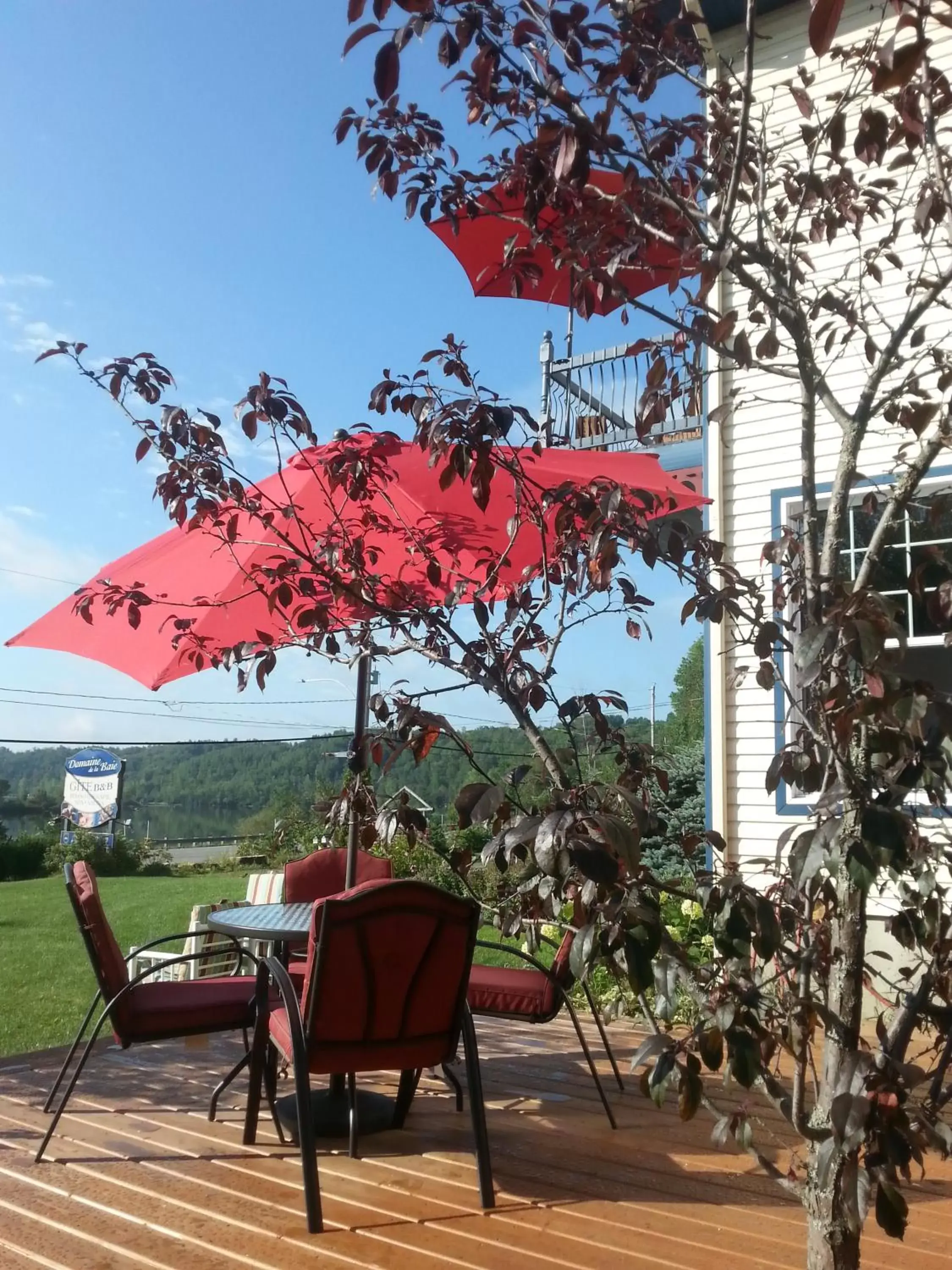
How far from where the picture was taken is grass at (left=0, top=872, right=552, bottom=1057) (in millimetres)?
8008

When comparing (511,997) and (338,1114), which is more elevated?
(511,997)

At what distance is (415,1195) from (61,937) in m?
12.3

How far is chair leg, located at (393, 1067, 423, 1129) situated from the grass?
1.81 feet

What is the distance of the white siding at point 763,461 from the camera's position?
5.65m

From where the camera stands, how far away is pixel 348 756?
340cm

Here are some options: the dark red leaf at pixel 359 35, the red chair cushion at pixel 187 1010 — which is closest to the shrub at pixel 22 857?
the red chair cushion at pixel 187 1010

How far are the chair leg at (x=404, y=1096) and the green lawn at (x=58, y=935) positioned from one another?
4.78 ft

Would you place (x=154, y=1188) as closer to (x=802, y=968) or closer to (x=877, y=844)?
(x=802, y=968)

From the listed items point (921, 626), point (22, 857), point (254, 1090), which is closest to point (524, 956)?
point (254, 1090)

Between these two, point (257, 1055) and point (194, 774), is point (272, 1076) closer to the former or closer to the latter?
point (257, 1055)

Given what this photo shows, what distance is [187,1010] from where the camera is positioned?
3.25 m

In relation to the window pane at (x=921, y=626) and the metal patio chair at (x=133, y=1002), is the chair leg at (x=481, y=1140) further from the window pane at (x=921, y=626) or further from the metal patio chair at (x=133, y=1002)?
the window pane at (x=921, y=626)

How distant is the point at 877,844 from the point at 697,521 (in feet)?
16.0

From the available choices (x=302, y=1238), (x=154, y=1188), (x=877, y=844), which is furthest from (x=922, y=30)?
(x=154, y=1188)
